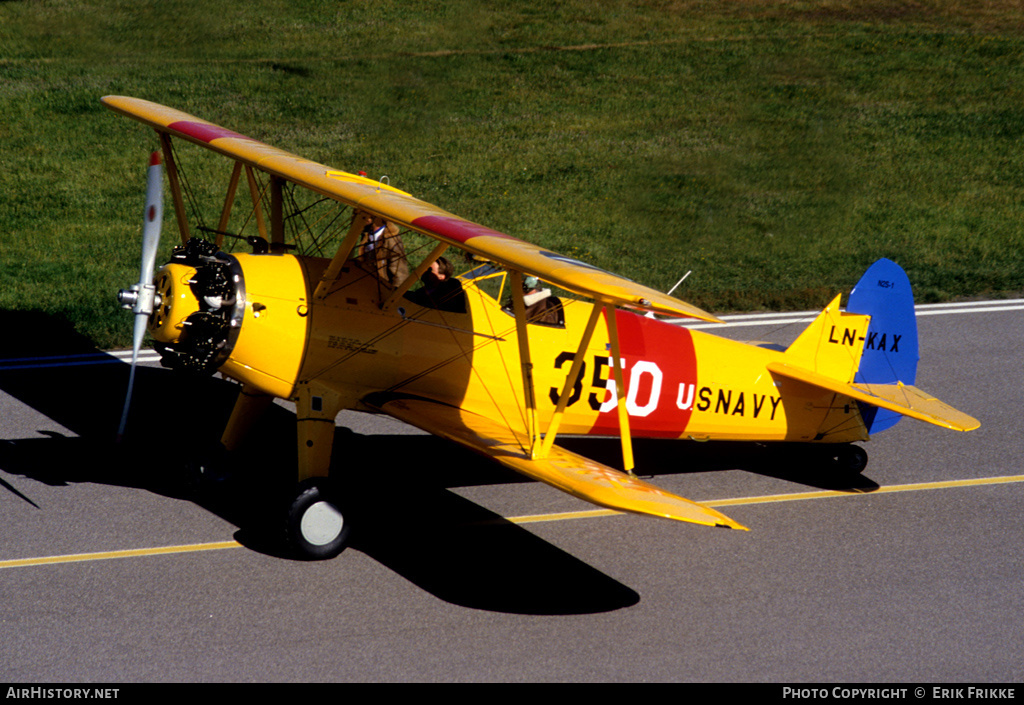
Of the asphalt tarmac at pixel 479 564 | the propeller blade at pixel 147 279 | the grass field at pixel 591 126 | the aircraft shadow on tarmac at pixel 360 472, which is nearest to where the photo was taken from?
the asphalt tarmac at pixel 479 564

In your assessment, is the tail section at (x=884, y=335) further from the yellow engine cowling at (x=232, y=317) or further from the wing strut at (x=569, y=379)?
the yellow engine cowling at (x=232, y=317)

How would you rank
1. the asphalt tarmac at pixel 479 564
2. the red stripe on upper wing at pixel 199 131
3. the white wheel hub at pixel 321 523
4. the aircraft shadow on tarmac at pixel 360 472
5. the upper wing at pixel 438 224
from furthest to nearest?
1. the red stripe on upper wing at pixel 199 131
2. the aircraft shadow on tarmac at pixel 360 472
3. the white wheel hub at pixel 321 523
4. the asphalt tarmac at pixel 479 564
5. the upper wing at pixel 438 224

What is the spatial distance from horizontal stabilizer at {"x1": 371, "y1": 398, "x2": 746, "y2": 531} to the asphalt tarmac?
1.04 meters

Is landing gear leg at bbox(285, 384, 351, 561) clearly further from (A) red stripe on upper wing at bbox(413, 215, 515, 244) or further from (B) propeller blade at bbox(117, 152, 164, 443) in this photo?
(A) red stripe on upper wing at bbox(413, 215, 515, 244)

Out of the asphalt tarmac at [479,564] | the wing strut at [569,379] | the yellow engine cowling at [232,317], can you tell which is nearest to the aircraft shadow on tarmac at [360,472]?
the asphalt tarmac at [479,564]

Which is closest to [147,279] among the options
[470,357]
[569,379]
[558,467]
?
[470,357]

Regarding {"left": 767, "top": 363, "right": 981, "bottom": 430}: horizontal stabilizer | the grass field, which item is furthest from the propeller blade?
{"left": 767, "top": 363, "right": 981, "bottom": 430}: horizontal stabilizer

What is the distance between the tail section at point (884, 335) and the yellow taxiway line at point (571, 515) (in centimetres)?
66

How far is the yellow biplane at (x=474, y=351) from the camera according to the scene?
23.1 ft

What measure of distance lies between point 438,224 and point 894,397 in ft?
15.2

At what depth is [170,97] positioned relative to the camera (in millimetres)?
18875

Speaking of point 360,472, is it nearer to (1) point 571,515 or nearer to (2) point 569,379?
(1) point 571,515

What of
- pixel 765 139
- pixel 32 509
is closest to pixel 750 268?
pixel 765 139

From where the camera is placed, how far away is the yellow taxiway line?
25.0ft
